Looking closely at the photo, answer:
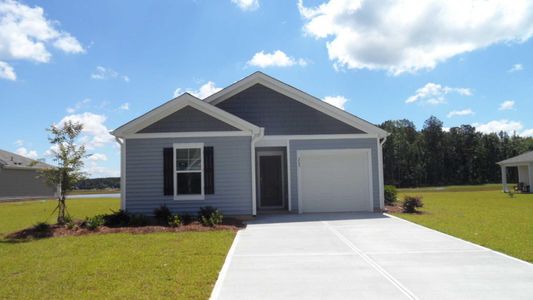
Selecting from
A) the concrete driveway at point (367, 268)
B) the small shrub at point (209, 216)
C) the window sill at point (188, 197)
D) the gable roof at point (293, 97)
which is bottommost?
the concrete driveway at point (367, 268)

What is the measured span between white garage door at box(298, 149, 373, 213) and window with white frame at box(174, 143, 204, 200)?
390 cm

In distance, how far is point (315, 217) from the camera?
13.8 m

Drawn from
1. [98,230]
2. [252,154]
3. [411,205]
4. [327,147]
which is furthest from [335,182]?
[98,230]

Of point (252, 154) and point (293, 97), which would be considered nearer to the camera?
point (252, 154)

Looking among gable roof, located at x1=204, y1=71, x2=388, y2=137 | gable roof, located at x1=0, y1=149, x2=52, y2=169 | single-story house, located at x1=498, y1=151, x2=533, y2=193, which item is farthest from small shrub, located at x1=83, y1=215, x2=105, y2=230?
single-story house, located at x1=498, y1=151, x2=533, y2=193

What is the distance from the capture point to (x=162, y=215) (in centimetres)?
1266

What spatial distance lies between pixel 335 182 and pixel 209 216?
5236 mm

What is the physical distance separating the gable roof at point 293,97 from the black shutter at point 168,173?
Answer: 121 inches

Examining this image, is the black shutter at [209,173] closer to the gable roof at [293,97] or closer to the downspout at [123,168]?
the downspout at [123,168]

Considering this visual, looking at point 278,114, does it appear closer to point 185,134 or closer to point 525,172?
point 185,134

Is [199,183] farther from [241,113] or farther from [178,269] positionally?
[178,269]

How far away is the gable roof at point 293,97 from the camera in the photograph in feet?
49.3

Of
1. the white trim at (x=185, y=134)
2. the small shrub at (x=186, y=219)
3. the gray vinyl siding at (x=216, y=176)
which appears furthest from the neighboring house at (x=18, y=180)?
the small shrub at (x=186, y=219)

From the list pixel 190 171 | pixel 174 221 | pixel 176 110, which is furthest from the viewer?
pixel 176 110
